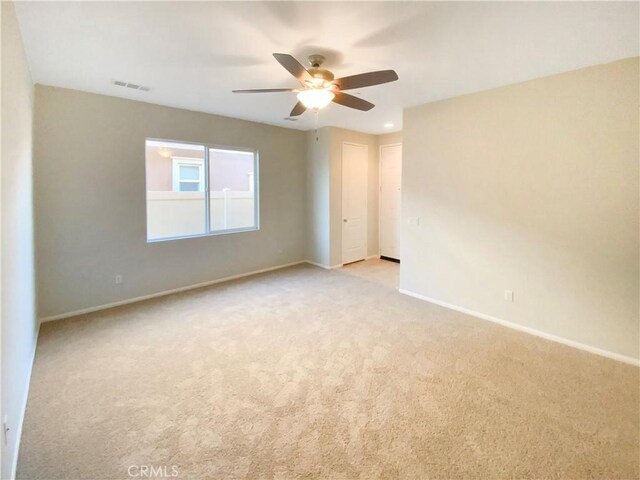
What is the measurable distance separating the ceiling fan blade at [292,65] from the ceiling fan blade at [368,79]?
29cm

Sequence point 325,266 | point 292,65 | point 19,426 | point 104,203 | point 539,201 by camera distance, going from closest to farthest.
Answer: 1. point 19,426
2. point 292,65
3. point 539,201
4. point 104,203
5. point 325,266

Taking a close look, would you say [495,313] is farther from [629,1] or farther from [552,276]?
[629,1]

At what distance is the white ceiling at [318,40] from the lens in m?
2.03

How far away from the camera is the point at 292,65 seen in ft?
7.27

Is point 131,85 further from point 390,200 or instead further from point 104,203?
point 390,200

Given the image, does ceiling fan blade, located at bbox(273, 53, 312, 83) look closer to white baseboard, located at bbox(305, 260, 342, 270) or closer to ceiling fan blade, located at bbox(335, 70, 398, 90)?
ceiling fan blade, located at bbox(335, 70, 398, 90)

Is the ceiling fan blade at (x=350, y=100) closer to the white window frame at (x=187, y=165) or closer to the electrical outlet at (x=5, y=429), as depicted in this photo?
the white window frame at (x=187, y=165)

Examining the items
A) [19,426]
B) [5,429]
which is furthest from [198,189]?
[5,429]

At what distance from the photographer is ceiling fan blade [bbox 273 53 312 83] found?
208cm

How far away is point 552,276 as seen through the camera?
10.4 feet

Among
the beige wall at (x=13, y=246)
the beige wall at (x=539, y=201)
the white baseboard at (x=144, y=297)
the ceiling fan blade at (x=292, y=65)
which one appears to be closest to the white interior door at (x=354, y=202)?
the white baseboard at (x=144, y=297)

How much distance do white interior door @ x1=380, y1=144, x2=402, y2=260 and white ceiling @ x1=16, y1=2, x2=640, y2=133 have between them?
2884mm

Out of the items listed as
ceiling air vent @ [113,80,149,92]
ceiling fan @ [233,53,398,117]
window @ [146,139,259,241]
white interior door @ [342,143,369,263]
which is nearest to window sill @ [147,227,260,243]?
window @ [146,139,259,241]

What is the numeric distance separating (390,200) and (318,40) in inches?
178
